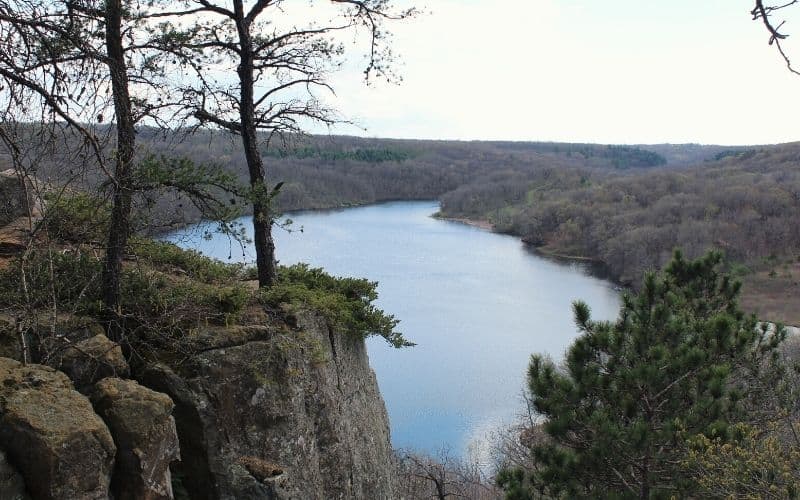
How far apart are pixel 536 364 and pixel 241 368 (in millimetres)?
3832

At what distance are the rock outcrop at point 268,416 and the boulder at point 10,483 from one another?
1273mm

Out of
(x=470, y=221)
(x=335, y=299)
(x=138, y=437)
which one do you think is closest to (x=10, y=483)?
(x=138, y=437)

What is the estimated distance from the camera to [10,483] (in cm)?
285

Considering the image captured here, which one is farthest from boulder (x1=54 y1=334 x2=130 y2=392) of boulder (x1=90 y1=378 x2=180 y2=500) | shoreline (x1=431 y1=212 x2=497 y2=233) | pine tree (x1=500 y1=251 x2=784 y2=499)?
shoreline (x1=431 y1=212 x2=497 y2=233)

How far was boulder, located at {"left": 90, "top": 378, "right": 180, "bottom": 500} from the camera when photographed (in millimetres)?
3231

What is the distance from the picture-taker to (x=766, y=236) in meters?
46.7

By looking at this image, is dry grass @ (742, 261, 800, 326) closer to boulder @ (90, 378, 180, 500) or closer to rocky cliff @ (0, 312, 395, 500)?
rocky cliff @ (0, 312, 395, 500)

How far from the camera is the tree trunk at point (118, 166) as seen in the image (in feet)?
13.3

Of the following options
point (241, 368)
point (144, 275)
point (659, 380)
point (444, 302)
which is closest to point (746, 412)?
point (659, 380)

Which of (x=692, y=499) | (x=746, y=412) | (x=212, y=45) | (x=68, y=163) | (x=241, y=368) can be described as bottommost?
(x=692, y=499)

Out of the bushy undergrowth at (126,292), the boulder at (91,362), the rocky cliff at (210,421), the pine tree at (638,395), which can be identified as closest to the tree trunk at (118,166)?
the bushy undergrowth at (126,292)

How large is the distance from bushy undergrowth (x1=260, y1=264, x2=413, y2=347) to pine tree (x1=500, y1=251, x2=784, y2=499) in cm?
197

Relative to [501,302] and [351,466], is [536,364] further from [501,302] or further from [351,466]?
[501,302]

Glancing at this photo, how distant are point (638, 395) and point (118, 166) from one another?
17.4ft
